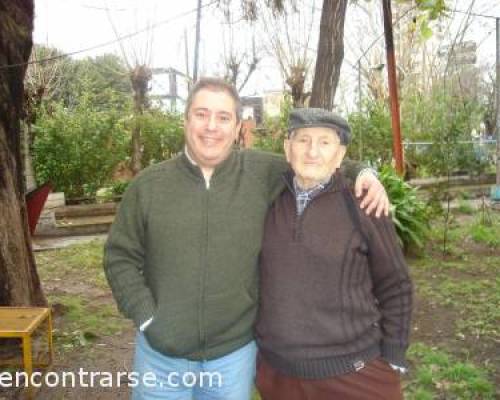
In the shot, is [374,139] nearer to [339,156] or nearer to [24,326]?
[24,326]

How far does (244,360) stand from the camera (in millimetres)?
2143

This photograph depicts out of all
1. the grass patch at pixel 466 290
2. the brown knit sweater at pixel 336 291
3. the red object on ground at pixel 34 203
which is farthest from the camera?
the red object on ground at pixel 34 203

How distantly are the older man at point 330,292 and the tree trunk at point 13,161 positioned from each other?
295 cm

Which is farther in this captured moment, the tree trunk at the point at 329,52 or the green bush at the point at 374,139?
the green bush at the point at 374,139

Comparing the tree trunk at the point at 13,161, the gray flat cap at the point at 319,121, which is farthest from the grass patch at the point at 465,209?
the gray flat cap at the point at 319,121

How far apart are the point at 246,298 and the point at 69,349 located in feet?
9.74

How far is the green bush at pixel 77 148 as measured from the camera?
11.1 meters

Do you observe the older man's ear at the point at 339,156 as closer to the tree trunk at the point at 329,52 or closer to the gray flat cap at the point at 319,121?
the gray flat cap at the point at 319,121

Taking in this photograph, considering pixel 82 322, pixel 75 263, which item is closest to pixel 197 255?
pixel 82 322

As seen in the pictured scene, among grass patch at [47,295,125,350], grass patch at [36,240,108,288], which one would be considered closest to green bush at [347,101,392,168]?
grass patch at [36,240,108,288]

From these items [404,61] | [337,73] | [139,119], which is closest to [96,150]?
[139,119]

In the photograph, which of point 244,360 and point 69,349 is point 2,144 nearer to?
point 69,349

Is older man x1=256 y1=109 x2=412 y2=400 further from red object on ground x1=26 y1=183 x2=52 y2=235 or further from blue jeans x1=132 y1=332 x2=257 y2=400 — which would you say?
red object on ground x1=26 y1=183 x2=52 y2=235

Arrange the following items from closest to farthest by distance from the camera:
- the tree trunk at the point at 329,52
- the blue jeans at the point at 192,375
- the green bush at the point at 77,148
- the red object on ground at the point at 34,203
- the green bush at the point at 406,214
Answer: the blue jeans at the point at 192,375 → the red object on ground at the point at 34,203 → the tree trunk at the point at 329,52 → the green bush at the point at 406,214 → the green bush at the point at 77,148
